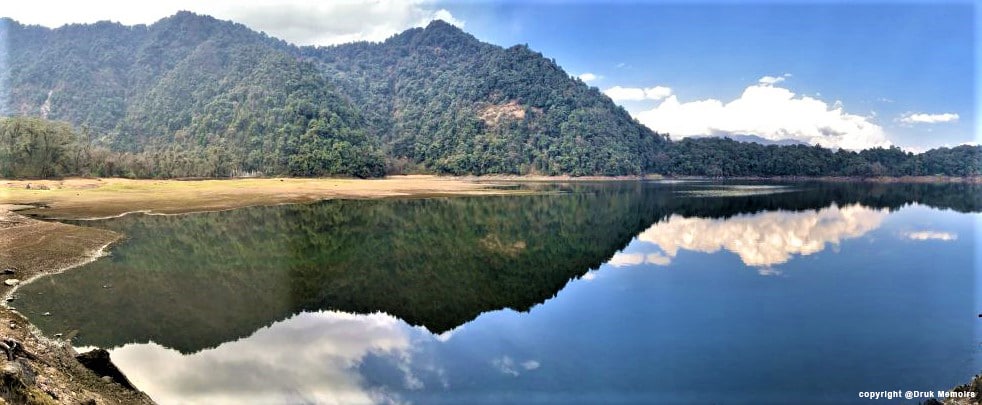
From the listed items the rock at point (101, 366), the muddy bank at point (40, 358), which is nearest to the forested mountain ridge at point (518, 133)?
the muddy bank at point (40, 358)

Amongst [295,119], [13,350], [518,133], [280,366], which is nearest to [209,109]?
[295,119]

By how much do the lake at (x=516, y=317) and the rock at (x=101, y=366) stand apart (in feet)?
2.90

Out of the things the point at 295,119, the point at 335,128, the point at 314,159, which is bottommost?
the point at 314,159

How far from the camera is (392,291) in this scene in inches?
672

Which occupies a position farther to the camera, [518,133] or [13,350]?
[518,133]

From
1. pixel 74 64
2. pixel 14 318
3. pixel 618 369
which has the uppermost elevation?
pixel 74 64

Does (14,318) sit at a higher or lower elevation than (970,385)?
higher

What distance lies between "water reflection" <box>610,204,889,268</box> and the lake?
368 mm

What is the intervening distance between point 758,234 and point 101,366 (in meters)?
31.6

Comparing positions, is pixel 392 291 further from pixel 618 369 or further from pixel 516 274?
pixel 618 369

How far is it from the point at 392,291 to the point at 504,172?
135 metres

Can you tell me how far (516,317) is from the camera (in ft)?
47.5

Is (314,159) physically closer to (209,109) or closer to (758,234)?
(209,109)

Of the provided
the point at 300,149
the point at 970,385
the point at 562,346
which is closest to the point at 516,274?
the point at 562,346
